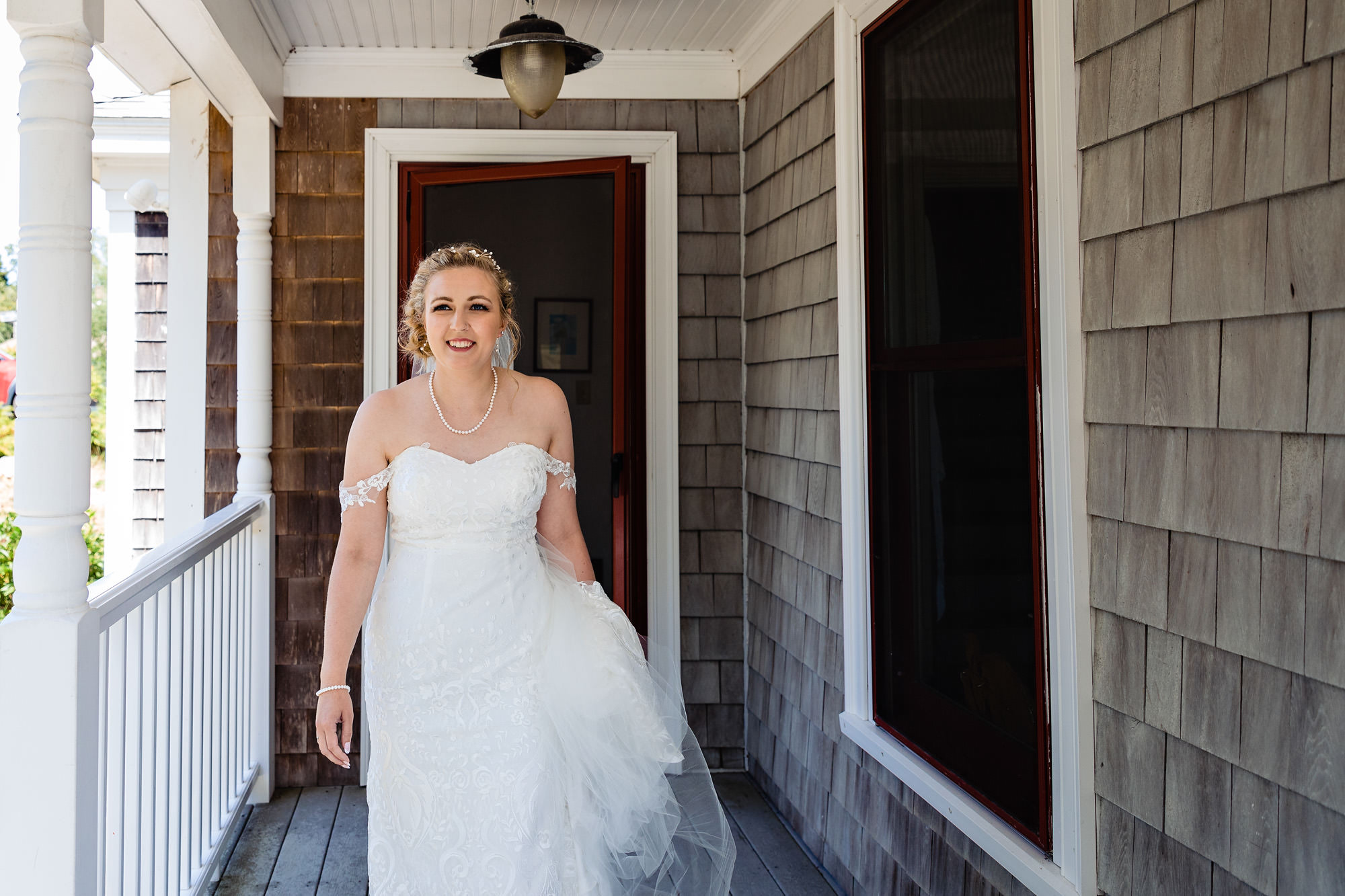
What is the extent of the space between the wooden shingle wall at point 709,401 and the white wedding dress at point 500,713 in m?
1.62

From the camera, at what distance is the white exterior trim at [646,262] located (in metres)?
3.80

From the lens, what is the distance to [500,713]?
7.02ft

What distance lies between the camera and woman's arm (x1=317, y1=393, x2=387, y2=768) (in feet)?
7.23

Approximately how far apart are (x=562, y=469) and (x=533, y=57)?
4.36ft

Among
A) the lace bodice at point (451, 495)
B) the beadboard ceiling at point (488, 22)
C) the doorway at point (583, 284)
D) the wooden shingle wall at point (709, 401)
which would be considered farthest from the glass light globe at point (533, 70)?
the lace bodice at point (451, 495)

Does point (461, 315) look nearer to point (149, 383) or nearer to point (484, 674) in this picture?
point (484, 674)

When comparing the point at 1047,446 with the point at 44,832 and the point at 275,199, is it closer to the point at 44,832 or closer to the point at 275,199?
the point at 44,832

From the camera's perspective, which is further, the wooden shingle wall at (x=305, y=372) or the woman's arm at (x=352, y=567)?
the wooden shingle wall at (x=305, y=372)

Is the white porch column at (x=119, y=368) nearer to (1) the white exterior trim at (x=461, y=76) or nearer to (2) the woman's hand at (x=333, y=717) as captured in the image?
(1) the white exterior trim at (x=461, y=76)

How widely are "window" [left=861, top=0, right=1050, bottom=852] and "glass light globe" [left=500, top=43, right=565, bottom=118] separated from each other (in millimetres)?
912

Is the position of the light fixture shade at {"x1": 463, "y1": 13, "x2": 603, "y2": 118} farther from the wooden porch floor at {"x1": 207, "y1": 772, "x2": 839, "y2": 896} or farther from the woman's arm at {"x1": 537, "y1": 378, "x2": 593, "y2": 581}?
the wooden porch floor at {"x1": 207, "y1": 772, "x2": 839, "y2": 896}

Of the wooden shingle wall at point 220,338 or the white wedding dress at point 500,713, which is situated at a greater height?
the wooden shingle wall at point 220,338

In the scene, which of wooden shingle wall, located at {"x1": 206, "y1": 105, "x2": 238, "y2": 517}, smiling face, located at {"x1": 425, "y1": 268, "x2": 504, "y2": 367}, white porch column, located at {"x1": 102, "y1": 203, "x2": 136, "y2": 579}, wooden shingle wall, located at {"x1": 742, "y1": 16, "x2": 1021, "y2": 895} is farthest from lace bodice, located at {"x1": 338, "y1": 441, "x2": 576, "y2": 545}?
white porch column, located at {"x1": 102, "y1": 203, "x2": 136, "y2": 579}

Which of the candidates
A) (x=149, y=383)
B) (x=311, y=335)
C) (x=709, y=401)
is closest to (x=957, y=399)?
(x=709, y=401)
